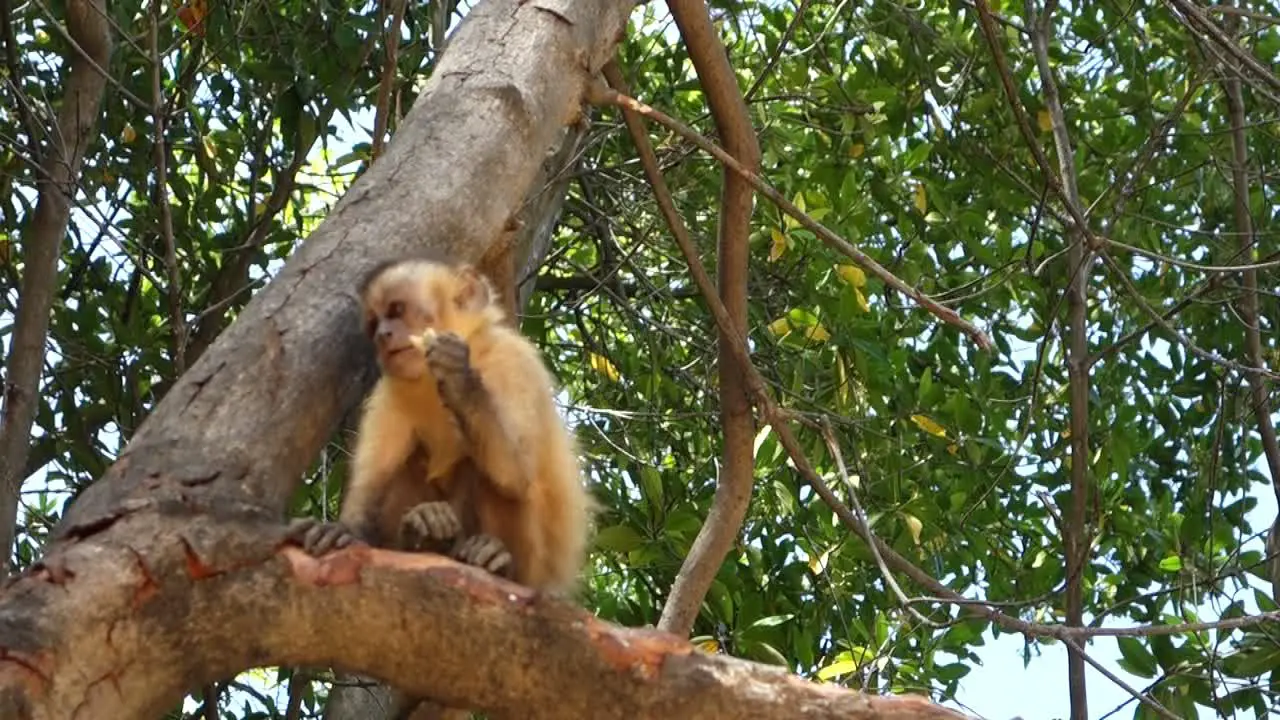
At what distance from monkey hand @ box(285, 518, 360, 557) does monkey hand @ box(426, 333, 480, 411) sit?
0.92m

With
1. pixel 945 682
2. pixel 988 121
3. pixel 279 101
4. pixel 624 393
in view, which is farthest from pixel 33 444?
pixel 988 121

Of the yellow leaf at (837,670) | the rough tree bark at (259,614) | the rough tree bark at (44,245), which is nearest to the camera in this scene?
the rough tree bark at (259,614)

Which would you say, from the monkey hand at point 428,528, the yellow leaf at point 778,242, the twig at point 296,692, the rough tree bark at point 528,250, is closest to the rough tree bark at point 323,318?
the monkey hand at point 428,528

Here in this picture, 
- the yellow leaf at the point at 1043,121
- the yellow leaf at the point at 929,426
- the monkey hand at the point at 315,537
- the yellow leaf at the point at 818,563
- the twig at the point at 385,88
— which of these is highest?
the yellow leaf at the point at 1043,121

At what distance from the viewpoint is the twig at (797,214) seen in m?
3.80

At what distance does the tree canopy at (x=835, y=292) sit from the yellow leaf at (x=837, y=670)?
21 mm

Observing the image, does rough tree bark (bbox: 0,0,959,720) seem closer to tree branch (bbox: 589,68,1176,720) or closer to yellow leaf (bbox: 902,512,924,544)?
tree branch (bbox: 589,68,1176,720)

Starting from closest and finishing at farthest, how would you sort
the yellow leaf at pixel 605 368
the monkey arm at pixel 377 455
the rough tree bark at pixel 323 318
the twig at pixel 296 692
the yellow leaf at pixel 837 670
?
the rough tree bark at pixel 323 318
the monkey arm at pixel 377 455
the twig at pixel 296 692
the yellow leaf at pixel 837 670
the yellow leaf at pixel 605 368

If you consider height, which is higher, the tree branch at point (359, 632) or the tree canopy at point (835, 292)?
the tree canopy at point (835, 292)

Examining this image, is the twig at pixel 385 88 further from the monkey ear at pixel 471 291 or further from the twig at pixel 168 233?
the twig at pixel 168 233

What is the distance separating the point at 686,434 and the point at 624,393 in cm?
32

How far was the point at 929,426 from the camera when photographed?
6.29 meters

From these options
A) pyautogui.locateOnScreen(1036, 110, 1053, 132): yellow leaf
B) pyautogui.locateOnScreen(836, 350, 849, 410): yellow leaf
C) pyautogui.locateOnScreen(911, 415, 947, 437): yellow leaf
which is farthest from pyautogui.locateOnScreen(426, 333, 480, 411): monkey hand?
pyautogui.locateOnScreen(1036, 110, 1053, 132): yellow leaf

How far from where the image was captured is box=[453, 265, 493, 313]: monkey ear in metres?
3.85
